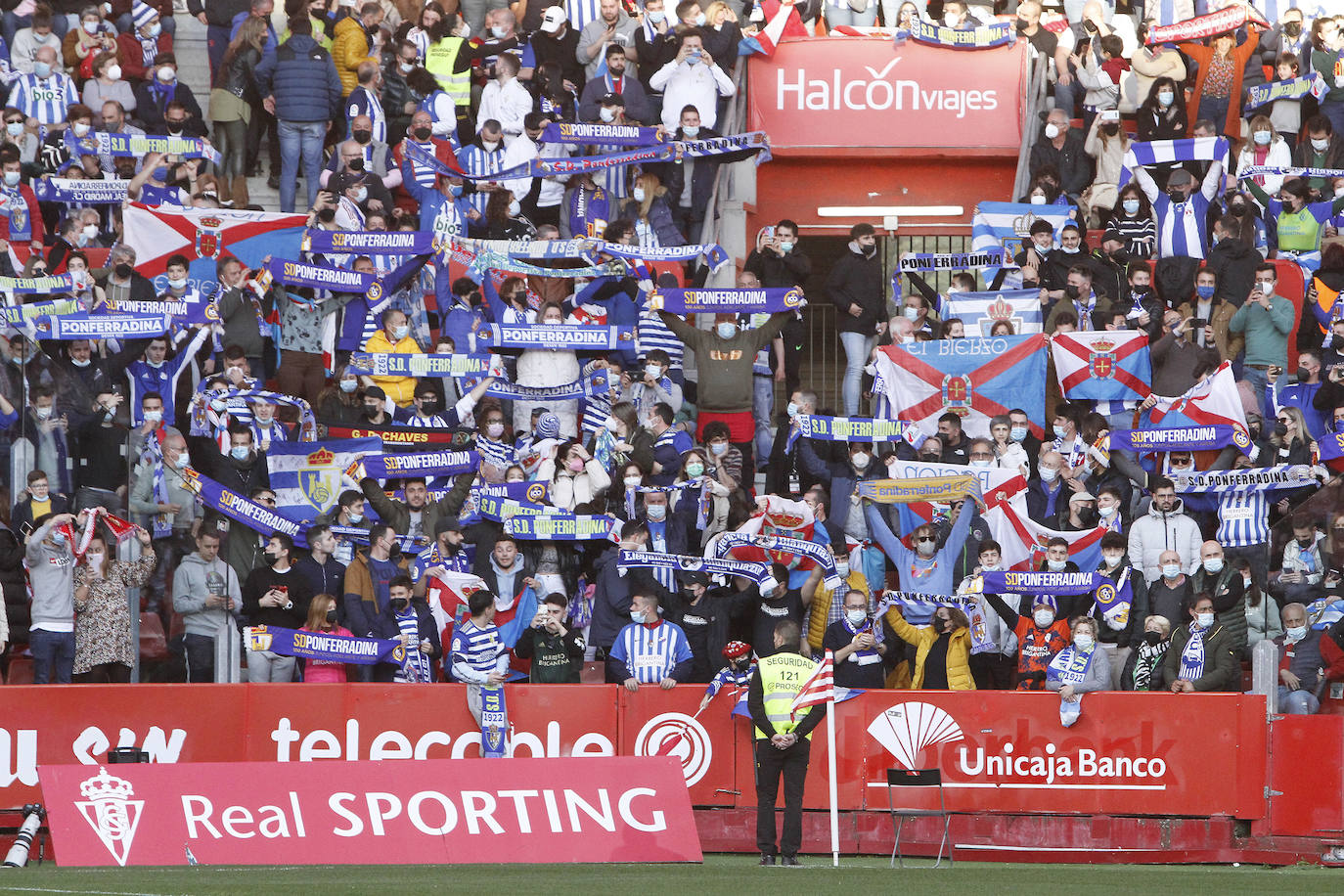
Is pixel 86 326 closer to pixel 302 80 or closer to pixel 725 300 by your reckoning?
pixel 302 80

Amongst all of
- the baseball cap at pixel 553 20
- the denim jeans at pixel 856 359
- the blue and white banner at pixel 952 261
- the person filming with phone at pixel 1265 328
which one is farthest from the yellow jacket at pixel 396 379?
the person filming with phone at pixel 1265 328

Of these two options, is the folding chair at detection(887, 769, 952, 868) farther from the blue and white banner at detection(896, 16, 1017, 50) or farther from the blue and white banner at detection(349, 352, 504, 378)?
the blue and white banner at detection(896, 16, 1017, 50)

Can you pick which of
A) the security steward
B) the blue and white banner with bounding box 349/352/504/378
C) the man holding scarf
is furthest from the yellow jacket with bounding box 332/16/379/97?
the man holding scarf

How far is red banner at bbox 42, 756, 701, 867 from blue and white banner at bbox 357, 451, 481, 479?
16.2 feet

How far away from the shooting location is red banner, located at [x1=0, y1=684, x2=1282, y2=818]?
1630cm

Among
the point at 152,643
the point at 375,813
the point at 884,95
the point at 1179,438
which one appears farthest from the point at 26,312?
the point at 884,95

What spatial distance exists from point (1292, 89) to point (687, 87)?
255 inches

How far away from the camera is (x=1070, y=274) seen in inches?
830

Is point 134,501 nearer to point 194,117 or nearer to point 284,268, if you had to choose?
point 284,268

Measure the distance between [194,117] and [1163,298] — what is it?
398 inches

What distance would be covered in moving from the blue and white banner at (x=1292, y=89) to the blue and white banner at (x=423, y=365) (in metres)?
9.22

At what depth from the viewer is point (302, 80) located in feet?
73.9

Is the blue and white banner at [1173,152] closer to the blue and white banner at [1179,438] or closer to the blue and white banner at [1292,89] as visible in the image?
the blue and white banner at [1292,89]

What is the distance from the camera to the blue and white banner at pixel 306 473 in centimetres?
1894
